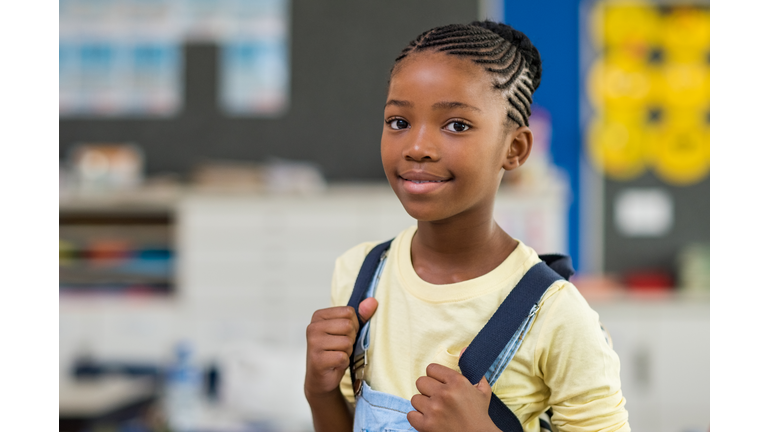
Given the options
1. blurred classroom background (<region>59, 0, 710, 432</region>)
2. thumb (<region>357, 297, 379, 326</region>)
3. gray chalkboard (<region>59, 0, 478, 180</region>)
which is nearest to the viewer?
thumb (<region>357, 297, 379, 326</region>)

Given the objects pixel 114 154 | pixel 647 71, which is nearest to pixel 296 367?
pixel 114 154

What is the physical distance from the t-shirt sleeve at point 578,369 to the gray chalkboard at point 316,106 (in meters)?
3.90

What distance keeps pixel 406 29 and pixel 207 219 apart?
1920mm

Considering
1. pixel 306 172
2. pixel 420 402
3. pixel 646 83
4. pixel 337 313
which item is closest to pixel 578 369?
pixel 420 402

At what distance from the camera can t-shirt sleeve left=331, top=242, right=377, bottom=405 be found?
0.78 meters

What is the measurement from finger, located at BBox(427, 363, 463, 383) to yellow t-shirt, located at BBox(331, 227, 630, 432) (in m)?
0.03

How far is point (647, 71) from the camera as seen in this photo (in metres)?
4.35

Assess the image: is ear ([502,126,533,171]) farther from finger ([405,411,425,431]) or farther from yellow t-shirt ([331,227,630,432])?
finger ([405,411,425,431])

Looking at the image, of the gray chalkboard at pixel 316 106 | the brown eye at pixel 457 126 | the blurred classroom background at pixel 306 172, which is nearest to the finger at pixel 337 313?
the brown eye at pixel 457 126

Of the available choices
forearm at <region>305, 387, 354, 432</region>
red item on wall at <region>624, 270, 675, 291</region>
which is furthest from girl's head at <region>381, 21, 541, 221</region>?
red item on wall at <region>624, 270, 675, 291</region>

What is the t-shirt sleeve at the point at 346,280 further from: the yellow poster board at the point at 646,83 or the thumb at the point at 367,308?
the yellow poster board at the point at 646,83

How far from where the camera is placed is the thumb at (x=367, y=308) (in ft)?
2.33

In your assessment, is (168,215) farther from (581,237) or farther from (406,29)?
(581,237)
